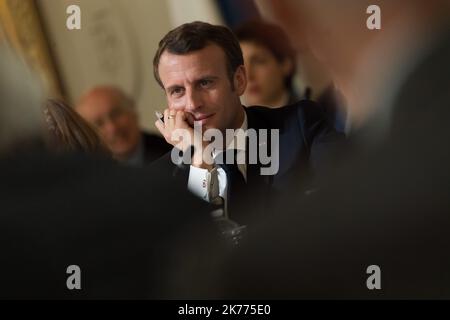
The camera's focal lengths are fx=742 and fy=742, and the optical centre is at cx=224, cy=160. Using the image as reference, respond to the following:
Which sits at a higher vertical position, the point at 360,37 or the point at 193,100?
the point at 360,37

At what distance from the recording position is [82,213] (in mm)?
1761

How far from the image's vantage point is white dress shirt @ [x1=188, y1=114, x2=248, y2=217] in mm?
1742

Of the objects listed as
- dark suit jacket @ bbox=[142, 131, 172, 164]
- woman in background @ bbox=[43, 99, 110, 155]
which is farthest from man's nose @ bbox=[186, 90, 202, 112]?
woman in background @ bbox=[43, 99, 110, 155]

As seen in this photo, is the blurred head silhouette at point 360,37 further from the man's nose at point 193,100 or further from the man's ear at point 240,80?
the man's nose at point 193,100

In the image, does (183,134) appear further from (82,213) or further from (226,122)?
(82,213)

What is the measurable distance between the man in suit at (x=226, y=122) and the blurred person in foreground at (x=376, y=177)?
2.7 inches

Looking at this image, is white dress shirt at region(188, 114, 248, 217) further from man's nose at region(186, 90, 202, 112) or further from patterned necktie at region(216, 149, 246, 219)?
man's nose at region(186, 90, 202, 112)

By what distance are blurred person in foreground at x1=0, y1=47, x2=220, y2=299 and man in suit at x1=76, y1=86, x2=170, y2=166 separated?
0.03 meters

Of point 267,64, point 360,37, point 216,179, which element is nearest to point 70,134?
point 216,179

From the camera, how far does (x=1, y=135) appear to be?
176 centimetres

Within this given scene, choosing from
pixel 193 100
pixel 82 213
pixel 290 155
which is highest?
pixel 193 100

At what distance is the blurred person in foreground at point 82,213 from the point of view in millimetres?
1747

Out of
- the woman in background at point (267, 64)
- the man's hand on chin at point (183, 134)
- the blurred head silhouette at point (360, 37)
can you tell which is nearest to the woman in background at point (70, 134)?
the man's hand on chin at point (183, 134)

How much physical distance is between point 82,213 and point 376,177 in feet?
2.30
